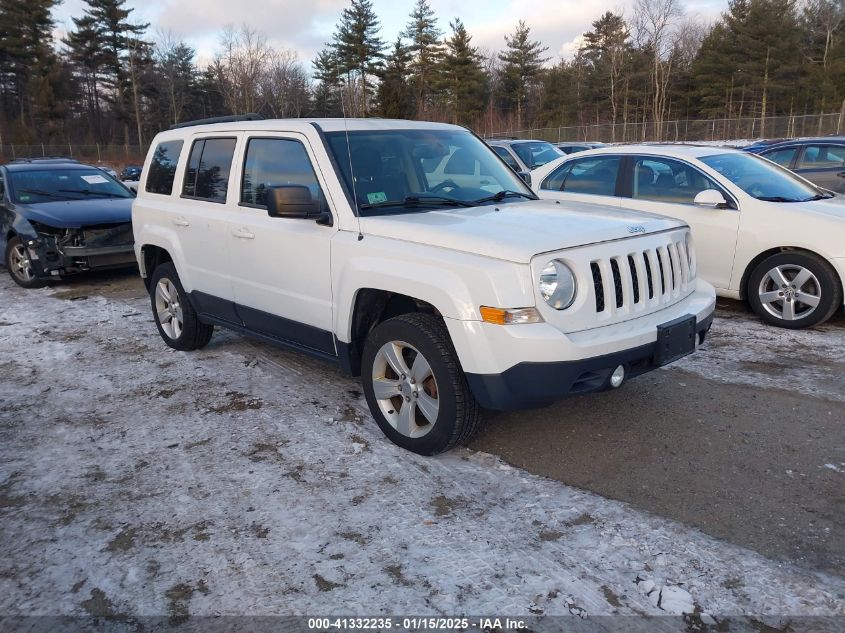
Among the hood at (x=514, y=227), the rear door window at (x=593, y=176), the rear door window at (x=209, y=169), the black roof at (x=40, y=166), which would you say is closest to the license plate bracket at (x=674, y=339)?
the hood at (x=514, y=227)

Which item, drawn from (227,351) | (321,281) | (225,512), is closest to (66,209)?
(227,351)

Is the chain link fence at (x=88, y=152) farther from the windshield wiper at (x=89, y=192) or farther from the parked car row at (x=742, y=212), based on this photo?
the parked car row at (x=742, y=212)

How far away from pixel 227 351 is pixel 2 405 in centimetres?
179

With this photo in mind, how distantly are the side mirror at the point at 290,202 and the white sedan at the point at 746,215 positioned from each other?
320cm

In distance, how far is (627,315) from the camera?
3.77 metres

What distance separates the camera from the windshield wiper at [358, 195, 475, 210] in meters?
4.37

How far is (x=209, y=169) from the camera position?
18.1 ft

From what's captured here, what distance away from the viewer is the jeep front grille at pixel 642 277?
3684 mm

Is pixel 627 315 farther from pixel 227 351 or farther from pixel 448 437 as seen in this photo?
pixel 227 351

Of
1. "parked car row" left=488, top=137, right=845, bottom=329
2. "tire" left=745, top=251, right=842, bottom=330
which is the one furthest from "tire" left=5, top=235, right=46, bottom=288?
"tire" left=745, top=251, right=842, bottom=330

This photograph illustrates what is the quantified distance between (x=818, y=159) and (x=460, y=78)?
5196 centimetres

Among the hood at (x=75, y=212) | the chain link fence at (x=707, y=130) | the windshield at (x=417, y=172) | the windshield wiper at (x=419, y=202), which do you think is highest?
the chain link fence at (x=707, y=130)

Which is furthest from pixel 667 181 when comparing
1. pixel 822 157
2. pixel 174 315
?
pixel 822 157

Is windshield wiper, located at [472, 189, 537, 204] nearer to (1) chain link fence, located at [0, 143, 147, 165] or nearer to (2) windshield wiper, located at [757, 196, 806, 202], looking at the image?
(2) windshield wiper, located at [757, 196, 806, 202]
